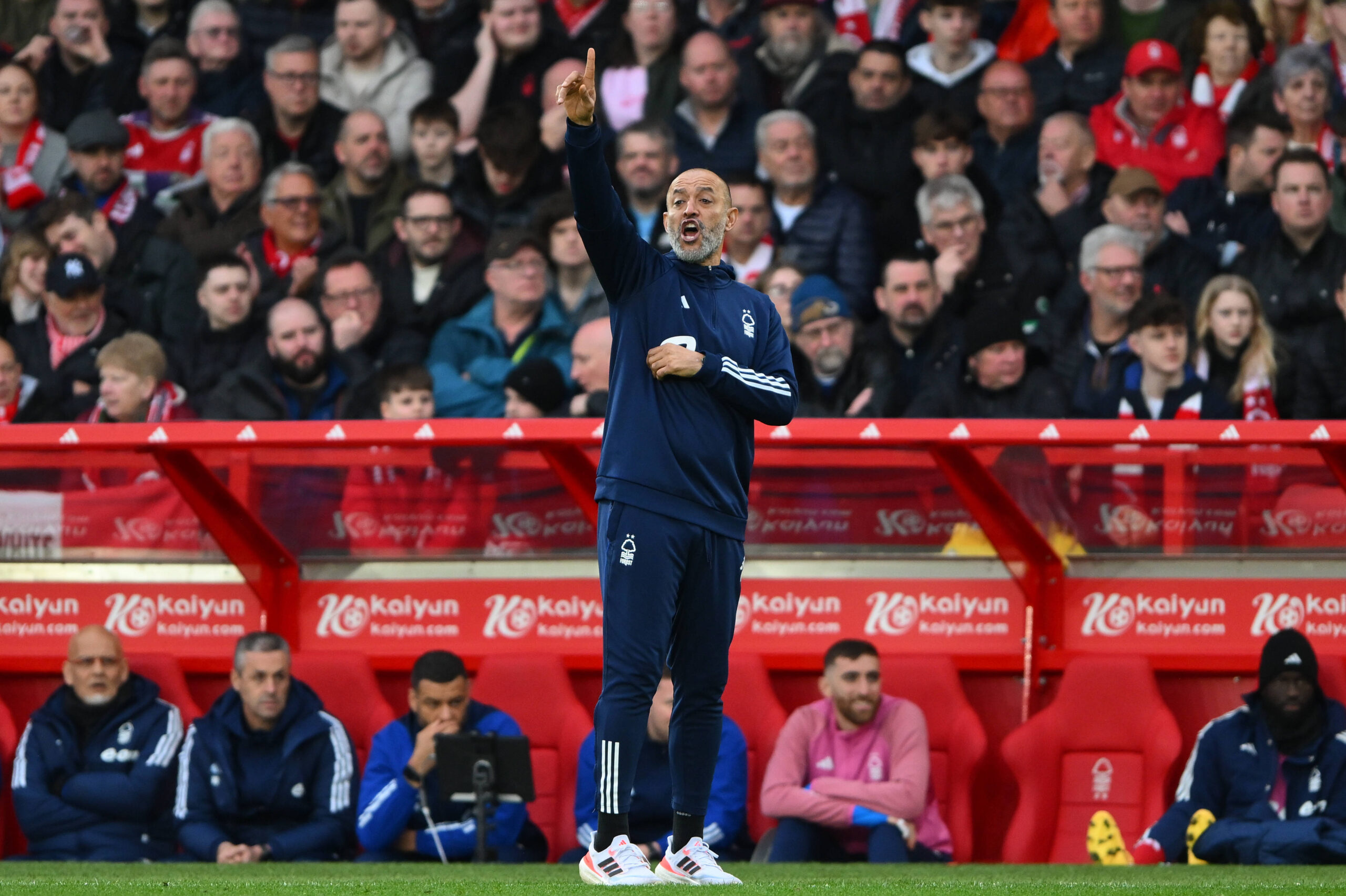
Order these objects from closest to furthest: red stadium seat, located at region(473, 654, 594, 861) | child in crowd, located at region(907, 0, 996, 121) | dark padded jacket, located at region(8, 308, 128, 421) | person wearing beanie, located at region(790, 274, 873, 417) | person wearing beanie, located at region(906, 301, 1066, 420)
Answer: red stadium seat, located at region(473, 654, 594, 861)
person wearing beanie, located at region(906, 301, 1066, 420)
person wearing beanie, located at region(790, 274, 873, 417)
dark padded jacket, located at region(8, 308, 128, 421)
child in crowd, located at region(907, 0, 996, 121)

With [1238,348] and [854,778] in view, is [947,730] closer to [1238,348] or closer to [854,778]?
[854,778]

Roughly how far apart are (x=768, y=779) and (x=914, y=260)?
345 cm

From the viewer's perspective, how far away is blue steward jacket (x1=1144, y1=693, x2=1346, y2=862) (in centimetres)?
748

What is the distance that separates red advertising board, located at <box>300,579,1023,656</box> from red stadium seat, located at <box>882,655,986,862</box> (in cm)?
29

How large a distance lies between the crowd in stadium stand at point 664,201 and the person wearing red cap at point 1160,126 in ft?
0.06

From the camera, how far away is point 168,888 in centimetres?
524

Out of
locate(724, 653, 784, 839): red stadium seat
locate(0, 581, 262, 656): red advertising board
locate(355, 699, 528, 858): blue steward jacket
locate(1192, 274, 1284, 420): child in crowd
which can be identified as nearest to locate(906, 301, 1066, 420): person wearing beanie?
locate(1192, 274, 1284, 420): child in crowd

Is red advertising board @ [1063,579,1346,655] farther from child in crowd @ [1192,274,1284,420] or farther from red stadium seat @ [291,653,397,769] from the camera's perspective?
red stadium seat @ [291,653,397,769]

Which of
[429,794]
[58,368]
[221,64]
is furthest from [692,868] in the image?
[221,64]

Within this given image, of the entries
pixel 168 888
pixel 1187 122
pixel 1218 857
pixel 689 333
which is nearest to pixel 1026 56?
pixel 1187 122

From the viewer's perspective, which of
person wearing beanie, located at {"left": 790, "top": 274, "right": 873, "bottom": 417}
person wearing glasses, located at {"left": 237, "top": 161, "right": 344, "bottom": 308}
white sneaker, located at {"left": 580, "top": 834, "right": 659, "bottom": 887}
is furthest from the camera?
person wearing glasses, located at {"left": 237, "top": 161, "right": 344, "bottom": 308}

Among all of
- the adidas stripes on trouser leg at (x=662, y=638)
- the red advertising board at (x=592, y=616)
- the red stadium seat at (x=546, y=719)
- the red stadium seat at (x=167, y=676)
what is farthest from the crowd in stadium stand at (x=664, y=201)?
the adidas stripes on trouser leg at (x=662, y=638)

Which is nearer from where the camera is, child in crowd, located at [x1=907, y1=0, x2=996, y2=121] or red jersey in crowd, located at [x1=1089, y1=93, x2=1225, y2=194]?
red jersey in crowd, located at [x1=1089, y1=93, x2=1225, y2=194]

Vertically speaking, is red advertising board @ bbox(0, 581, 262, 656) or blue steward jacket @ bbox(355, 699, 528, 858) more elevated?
red advertising board @ bbox(0, 581, 262, 656)
